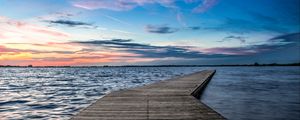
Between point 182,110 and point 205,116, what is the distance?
1.38 m

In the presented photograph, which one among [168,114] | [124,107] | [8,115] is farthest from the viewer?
[8,115]

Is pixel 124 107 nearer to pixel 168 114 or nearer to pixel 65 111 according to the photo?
pixel 168 114

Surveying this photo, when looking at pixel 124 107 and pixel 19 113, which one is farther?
pixel 19 113

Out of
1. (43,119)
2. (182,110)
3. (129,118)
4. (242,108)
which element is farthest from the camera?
(242,108)

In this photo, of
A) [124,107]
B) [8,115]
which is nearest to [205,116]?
[124,107]

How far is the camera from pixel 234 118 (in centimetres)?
1469

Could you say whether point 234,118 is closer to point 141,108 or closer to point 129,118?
point 141,108

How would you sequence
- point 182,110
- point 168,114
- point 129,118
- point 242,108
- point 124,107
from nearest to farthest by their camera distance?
point 129,118, point 168,114, point 182,110, point 124,107, point 242,108

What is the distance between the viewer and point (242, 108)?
1747 centimetres

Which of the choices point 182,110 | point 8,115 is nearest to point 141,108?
point 182,110

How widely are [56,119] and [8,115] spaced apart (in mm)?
2841

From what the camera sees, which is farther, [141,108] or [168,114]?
[141,108]

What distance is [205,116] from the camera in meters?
10.2

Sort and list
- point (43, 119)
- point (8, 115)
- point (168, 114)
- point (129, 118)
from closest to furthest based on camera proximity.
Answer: point (129, 118)
point (168, 114)
point (43, 119)
point (8, 115)
